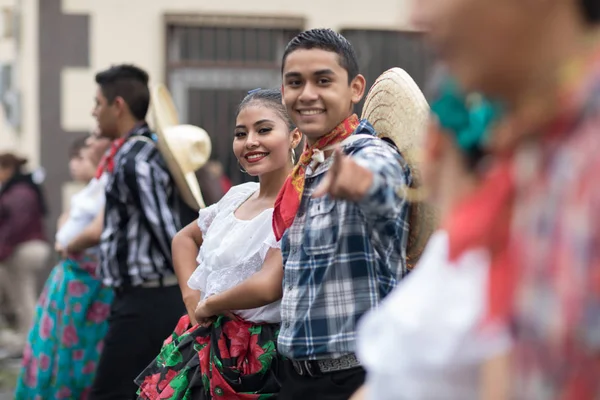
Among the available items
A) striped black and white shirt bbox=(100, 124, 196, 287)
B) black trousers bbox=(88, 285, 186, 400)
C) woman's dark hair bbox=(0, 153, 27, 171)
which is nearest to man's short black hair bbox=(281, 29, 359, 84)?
striped black and white shirt bbox=(100, 124, 196, 287)

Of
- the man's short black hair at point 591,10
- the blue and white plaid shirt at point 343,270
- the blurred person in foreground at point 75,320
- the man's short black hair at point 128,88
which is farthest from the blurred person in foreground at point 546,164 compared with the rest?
the blurred person in foreground at point 75,320

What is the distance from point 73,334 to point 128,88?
134 cm

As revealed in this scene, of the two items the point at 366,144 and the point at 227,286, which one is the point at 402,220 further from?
the point at 227,286

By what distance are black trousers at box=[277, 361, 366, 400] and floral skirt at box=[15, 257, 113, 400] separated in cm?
296

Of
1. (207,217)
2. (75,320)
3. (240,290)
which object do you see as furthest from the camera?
(75,320)

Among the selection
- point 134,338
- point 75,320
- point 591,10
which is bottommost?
point 75,320

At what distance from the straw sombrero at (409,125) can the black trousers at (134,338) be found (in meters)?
2.10

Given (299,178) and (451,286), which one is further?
(299,178)

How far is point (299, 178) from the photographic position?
3.13 m

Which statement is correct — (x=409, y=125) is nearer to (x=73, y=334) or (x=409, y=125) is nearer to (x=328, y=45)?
(x=328, y=45)

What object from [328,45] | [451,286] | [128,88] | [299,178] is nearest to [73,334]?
[128,88]

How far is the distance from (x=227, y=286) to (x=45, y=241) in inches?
261

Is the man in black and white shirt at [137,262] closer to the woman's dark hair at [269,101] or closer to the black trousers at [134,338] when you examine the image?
Answer: the black trousers at [134,338]

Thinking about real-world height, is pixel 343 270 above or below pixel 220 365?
above
